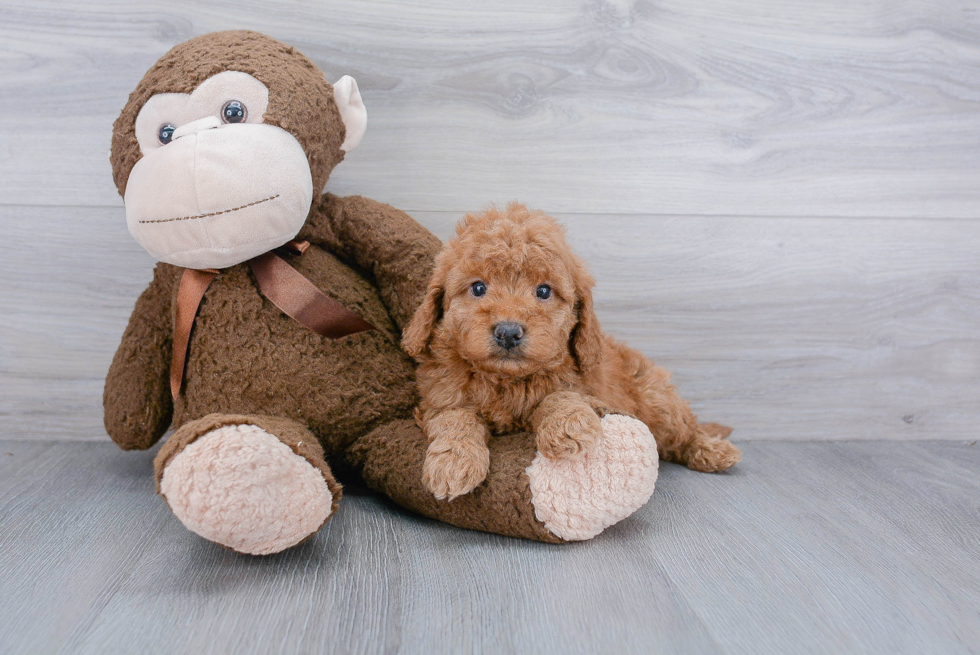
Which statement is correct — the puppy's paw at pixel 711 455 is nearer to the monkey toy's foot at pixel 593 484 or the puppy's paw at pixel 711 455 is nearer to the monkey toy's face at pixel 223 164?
the monkey toy's foot at pixel 593 484

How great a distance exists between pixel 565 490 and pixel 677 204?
0.83m

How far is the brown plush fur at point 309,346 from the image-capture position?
1.07m

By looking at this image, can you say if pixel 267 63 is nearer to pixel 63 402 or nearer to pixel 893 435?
pixel 63 402

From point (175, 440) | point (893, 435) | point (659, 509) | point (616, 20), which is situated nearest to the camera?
point (175, 440)

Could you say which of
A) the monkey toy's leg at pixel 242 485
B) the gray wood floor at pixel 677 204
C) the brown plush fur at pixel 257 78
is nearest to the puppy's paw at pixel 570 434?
the gray wood floor at pixel 677 204

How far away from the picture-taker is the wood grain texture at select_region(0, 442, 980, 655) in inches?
31.3

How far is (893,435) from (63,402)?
2.01 meters

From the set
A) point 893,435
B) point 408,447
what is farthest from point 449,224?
point 893,435

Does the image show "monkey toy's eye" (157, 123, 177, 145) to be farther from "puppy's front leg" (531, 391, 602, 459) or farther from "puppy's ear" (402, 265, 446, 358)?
"puppy's front leg" (531, 391, 602, 459)

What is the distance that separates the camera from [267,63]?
110 cm

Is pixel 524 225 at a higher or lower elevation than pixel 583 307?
higher

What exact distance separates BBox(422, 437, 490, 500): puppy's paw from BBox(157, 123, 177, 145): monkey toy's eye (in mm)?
646

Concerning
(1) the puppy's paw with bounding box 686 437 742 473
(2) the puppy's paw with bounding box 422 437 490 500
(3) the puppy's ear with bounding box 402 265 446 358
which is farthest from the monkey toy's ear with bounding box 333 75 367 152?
(1) the puppy's paw with bounding box 686 437 742 473

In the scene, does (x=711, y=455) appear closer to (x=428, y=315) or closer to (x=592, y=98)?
(x=428, y=315)
